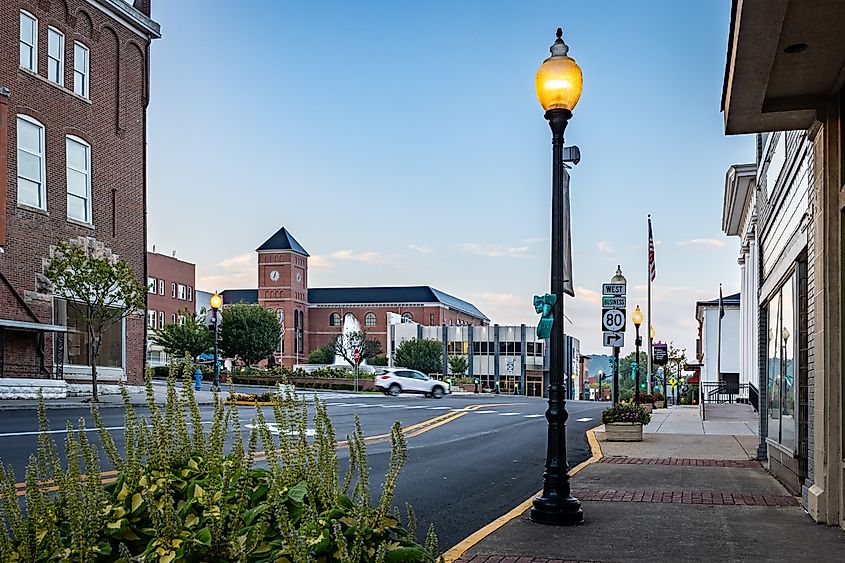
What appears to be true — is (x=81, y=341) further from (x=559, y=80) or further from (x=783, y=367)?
(x=559, y=80)

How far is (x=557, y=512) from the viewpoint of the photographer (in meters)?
8.98

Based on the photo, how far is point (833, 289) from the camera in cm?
870

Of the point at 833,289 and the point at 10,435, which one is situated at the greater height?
the point at 833,289

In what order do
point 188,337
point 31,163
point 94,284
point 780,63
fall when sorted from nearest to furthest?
point 780,63
point 94,284
point 31,163
point 188,337

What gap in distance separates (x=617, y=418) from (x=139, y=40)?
79.2 feet

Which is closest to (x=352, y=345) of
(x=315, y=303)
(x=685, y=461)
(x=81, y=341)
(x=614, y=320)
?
(x=315, y=303)

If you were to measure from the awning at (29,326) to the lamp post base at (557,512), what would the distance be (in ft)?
70.4

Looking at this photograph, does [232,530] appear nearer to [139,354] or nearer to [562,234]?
[562,234]

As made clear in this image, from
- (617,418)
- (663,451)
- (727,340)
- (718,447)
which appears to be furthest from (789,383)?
(727,340)

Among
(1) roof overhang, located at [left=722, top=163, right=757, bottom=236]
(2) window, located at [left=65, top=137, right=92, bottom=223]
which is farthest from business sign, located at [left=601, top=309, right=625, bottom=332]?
(2) window, located at [left=65, top=137, right=92, bottom=223]

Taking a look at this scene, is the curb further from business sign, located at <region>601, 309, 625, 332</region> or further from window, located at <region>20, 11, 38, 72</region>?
window, located at <region>20, 11, 38, 72</region>

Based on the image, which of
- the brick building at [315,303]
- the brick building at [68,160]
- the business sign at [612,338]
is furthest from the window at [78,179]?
the brick building at [315,303]

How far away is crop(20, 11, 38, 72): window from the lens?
28703 millimetres

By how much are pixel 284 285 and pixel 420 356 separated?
27759 mm
